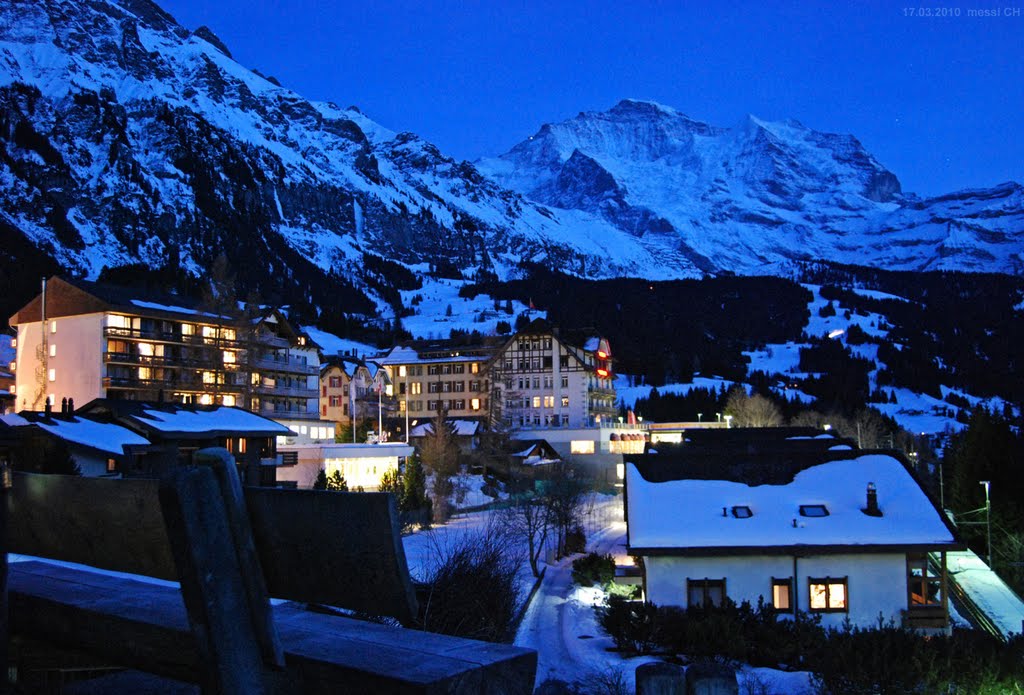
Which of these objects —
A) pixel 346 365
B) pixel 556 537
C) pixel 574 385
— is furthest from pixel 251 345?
pixel 346 365

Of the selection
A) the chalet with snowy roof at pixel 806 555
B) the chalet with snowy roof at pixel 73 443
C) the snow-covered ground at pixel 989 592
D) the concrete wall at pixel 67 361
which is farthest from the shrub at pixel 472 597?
the concrete wall at pixel 67 361

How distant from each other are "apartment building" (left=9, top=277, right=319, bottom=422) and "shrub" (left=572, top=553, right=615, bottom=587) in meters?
32.1

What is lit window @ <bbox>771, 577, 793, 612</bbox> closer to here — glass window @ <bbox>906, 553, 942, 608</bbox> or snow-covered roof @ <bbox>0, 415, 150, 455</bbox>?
glass window @ <bbox>906, 553, 942, 608</bbox>

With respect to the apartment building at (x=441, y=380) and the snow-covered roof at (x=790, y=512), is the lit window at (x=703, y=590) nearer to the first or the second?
the snow-covered roof at (x=790, y=512)

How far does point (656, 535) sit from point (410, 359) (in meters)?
81.3

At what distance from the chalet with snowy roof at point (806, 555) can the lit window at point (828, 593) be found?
0.09 ft

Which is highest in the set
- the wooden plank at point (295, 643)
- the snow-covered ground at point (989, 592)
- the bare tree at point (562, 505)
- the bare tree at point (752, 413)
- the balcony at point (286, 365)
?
the balcony at point (286, 365)

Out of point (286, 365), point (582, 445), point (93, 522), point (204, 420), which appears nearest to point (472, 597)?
point (93, 522)

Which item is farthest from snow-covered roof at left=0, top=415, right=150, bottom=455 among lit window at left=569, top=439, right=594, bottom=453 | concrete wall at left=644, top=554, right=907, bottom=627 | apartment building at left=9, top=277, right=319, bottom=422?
lit window at left=569, top=439, right=594, bottom=453

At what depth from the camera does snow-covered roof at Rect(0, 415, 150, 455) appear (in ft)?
126

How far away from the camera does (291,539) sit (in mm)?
3090

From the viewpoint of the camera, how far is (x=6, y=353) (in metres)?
88.4

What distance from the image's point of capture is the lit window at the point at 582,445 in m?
87.9

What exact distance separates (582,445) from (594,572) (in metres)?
55.1
